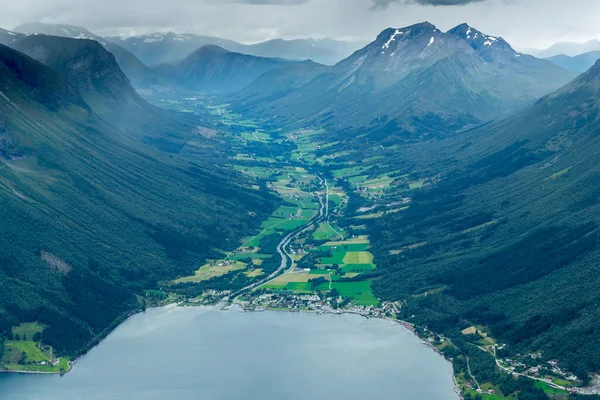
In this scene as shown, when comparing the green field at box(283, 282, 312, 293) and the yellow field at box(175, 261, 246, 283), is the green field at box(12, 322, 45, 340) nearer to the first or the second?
the yellow field at box(175, 261, 246, 283)

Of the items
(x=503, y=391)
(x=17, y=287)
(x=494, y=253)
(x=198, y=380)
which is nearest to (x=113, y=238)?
(x=17, y=287)

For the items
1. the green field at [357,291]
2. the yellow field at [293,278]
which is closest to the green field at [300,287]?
the yellow field at [293,278]

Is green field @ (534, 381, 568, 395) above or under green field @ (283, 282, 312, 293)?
under

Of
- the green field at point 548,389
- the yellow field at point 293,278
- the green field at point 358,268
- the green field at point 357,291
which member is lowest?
the green field at point 548,389

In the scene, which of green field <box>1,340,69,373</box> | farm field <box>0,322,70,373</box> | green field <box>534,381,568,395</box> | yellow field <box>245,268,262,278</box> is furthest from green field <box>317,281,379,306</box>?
green field <box>1,340,69,373</box>

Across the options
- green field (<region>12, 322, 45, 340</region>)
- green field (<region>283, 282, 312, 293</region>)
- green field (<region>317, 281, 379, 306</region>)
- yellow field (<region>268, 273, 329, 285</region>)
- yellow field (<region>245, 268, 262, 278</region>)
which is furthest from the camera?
yellow field (<region>245, 268, 262, 278</region>)

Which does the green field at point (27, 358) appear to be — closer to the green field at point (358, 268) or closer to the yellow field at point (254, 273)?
the yellow field at point (254, 273)

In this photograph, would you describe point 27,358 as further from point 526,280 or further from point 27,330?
point 526,280
